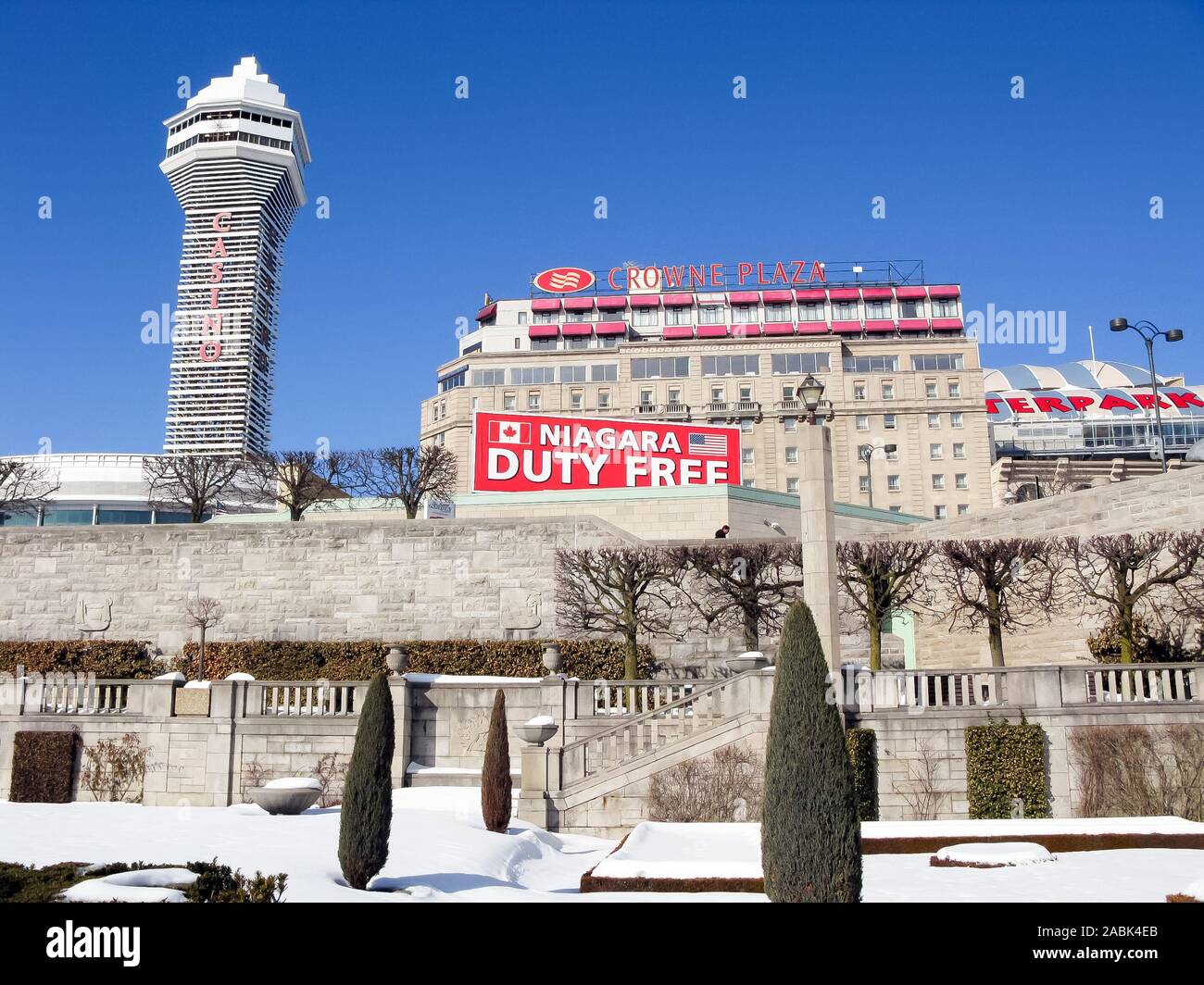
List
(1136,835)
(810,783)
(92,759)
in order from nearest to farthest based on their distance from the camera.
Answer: (810,783) → (1136,835) → (92,759)

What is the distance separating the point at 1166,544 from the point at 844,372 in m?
69.5

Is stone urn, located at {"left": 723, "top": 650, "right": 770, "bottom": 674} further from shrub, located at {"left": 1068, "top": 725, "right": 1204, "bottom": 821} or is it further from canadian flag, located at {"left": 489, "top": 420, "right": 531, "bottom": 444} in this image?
canadian flag, located at {"left": 489, "top": 420, "right": 531, "bottom": 444}

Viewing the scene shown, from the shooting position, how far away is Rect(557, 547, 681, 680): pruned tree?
110 ft

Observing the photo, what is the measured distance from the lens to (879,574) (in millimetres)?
32312

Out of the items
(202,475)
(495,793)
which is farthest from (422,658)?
(202,475)

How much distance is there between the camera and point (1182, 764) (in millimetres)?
21938

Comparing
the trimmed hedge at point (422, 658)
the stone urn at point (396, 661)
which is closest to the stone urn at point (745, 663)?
the trimmed hedge at point (422, 658)

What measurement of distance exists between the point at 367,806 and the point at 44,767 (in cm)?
1431

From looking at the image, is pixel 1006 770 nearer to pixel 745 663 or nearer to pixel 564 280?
pixel 745 663

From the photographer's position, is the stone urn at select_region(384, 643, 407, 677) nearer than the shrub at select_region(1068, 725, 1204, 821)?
No

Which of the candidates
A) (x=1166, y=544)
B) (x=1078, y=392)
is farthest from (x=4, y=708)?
(x=1078, y=392)

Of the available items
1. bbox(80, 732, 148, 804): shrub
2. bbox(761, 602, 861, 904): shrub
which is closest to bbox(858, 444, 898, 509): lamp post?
bbox(80, 732, 148, 804): shrub

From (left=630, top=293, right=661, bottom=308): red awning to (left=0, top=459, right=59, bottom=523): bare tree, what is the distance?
54952mm
